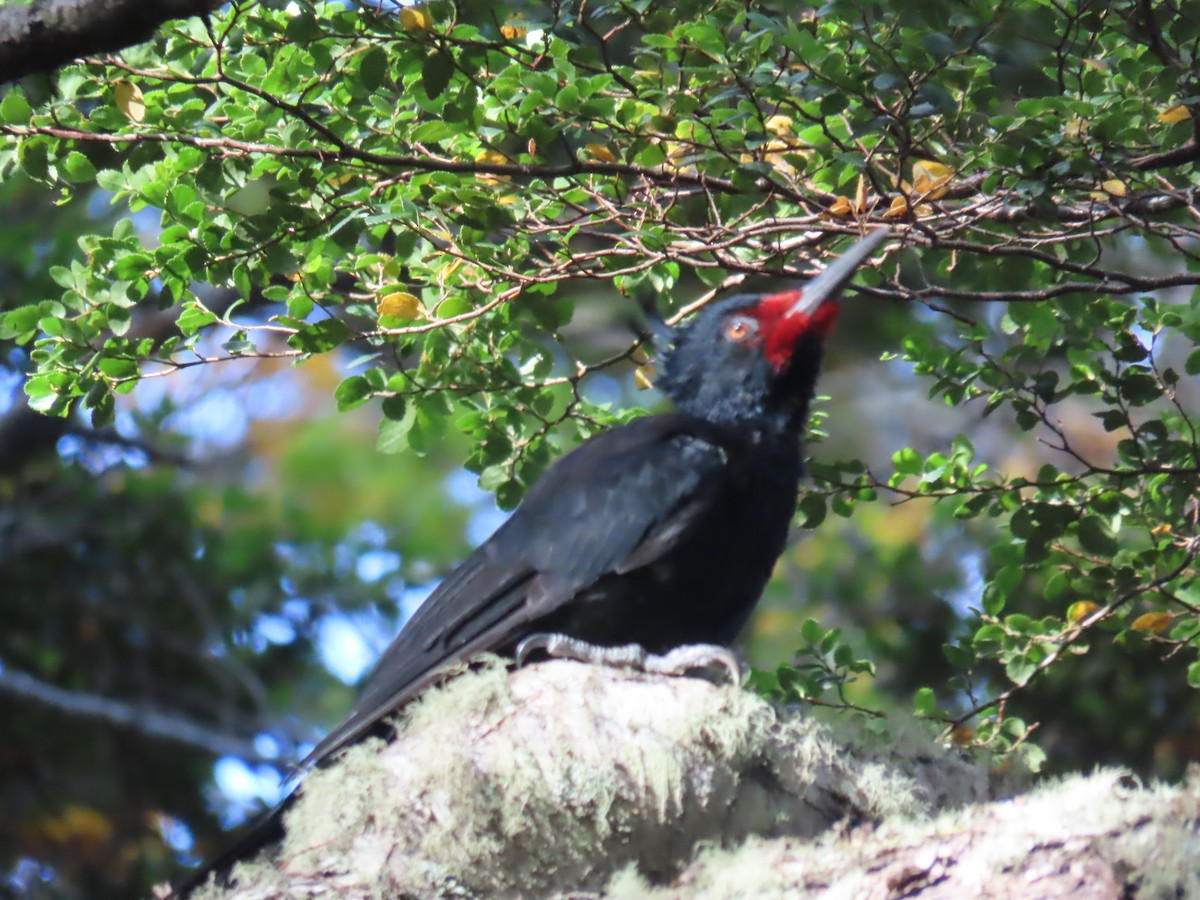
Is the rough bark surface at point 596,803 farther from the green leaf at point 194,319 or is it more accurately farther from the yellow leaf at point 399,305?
the green leaf at point 194,319

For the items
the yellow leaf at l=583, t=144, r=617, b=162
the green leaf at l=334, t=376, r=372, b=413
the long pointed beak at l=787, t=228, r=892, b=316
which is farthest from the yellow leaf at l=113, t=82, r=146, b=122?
the long pointed beak at l=787, t=228, r=892, b=316

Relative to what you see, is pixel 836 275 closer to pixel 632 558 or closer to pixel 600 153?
pixel 600 153

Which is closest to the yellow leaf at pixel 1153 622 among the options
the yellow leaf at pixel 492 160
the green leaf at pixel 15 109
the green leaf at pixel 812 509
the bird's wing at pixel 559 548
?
the green leaf at pixel 812 509

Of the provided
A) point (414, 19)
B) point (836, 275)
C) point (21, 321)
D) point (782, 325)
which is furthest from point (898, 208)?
point (21, 321)

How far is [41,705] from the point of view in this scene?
21.7 feet

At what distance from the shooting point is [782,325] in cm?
423

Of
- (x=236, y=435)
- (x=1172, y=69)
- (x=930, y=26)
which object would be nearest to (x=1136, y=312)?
(x=1172, y=69)

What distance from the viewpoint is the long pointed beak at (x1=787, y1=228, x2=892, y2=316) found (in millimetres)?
3412

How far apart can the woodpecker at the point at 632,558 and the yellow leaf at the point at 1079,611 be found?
2.61ft

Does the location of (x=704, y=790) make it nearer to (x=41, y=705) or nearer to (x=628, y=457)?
(x=628, y=457)

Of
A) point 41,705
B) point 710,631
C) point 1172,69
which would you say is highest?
point 41,705

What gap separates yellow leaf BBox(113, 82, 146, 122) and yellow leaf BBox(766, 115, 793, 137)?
Result: 4.91 ft

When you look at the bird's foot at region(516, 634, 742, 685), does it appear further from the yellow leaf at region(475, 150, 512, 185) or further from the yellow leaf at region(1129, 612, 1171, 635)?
the yellow leaf at region(475, 150, 512, 185)

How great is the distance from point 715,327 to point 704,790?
66.9 inches
